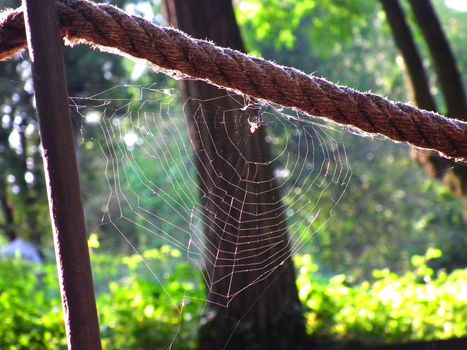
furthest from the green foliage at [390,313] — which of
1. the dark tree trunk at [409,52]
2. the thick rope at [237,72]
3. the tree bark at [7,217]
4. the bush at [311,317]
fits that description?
the tree bark at [7,217]

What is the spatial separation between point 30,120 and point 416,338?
751 centimetres

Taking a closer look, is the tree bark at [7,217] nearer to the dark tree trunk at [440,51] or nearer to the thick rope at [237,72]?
the dark tree trunk at [440,51]

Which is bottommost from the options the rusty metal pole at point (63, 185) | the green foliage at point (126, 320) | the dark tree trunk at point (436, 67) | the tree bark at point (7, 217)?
the rusty metal pole at point (63, 185)

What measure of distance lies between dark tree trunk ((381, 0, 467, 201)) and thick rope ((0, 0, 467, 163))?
15.3 feet

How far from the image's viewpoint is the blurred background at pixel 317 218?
5215 mm

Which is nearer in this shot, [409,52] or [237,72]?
[237,72]

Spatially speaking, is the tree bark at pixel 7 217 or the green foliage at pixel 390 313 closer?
the green foliage at pixel 390 313

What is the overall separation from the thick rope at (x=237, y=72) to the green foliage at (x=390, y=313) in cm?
407

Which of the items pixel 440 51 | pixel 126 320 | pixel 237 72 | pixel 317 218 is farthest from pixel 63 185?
pixel 317 218

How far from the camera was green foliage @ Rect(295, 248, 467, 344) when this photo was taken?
5.25 meters

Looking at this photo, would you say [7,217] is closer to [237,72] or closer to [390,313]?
[390,313]

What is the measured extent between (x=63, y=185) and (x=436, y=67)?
5.57 metres

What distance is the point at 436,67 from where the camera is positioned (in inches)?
245

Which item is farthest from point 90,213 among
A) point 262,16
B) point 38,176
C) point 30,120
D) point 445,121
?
point 445,121
